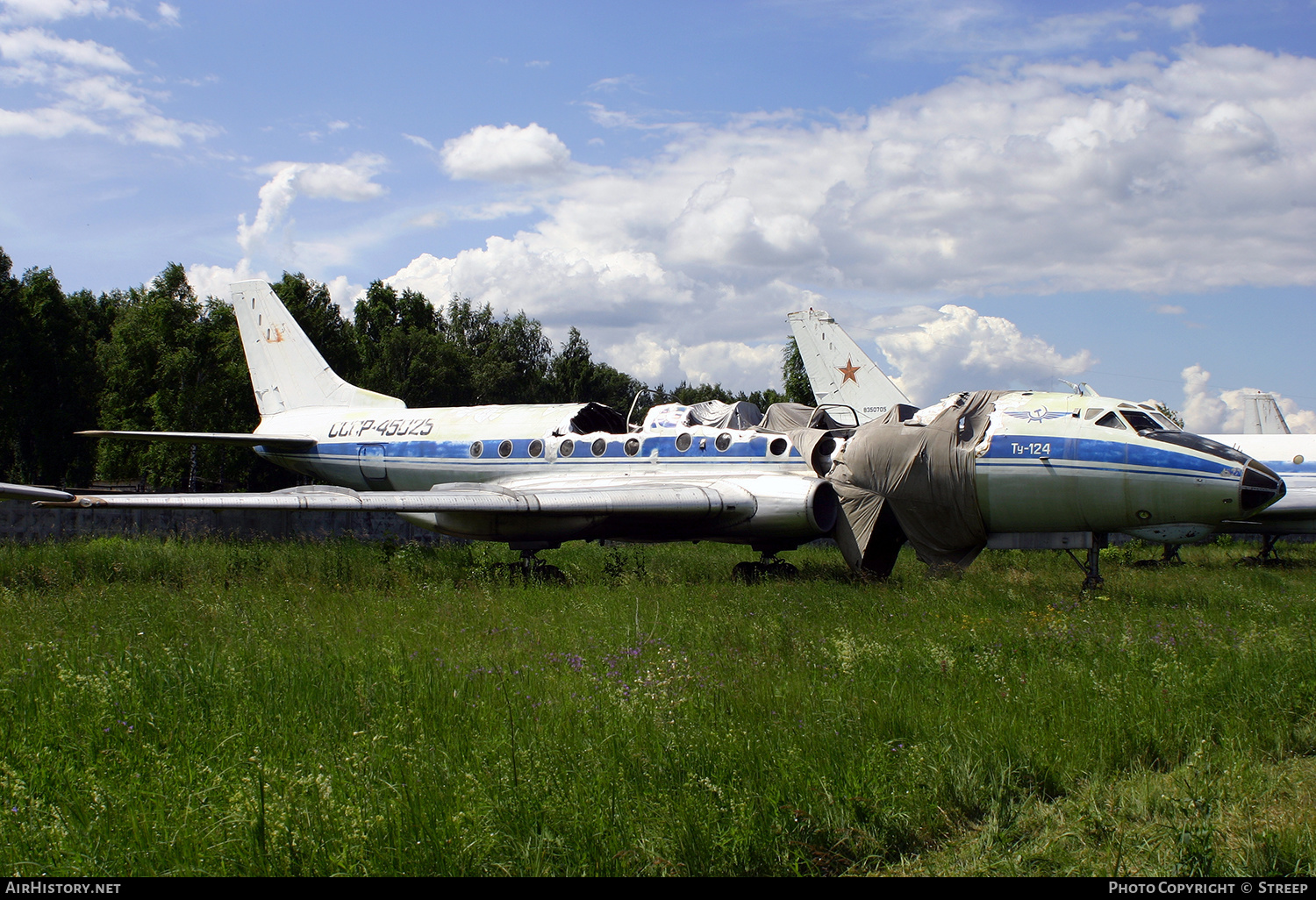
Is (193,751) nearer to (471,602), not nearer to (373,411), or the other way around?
(471,602)

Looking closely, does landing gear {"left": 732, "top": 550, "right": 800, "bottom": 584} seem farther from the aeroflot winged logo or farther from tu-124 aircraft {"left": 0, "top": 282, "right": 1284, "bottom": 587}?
the aeroflot winged logo

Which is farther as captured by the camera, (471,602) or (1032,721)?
(471,602)

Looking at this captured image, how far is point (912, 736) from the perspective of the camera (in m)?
4.91

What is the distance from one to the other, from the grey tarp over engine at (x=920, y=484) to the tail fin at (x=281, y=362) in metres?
12.2

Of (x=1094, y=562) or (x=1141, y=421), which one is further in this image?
(x=1094, y=562)

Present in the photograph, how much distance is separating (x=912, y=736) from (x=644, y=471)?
10.0 metres

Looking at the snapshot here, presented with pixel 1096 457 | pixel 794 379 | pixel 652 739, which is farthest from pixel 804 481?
pixel 794 379

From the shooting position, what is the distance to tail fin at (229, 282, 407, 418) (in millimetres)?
20266

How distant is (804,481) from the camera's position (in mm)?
12422

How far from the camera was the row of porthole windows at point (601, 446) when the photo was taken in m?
13.6

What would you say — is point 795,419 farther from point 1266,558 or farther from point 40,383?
point 40,383

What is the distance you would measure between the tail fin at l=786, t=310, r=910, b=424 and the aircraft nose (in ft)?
52.7

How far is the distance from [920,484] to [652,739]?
7.97 meters
